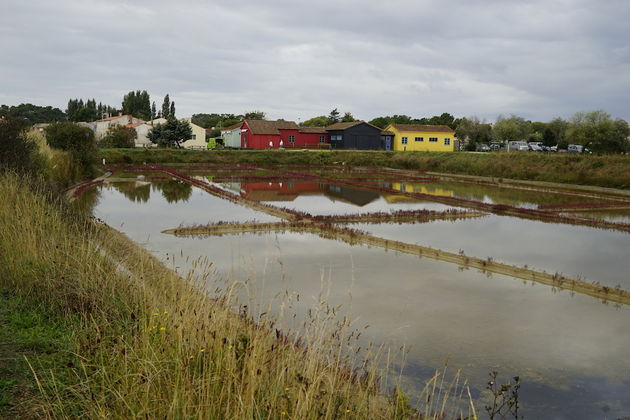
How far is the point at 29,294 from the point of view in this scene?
6934 millimetres

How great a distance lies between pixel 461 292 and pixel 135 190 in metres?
21.9

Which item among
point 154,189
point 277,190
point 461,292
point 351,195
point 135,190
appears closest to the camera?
point 461,292

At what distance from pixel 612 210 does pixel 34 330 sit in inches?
918

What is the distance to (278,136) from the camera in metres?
62.6

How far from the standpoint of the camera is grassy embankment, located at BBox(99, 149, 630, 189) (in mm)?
32000

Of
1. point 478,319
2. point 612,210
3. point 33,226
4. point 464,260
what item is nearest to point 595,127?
point 612,210

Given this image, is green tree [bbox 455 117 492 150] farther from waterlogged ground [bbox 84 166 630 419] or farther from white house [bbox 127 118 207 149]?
waterlogged ground [bbox 84 166 630 419]

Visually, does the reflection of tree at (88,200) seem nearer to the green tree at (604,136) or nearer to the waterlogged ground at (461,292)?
the waterlogged ground at (461,292)

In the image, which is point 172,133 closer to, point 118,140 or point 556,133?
point 118,140

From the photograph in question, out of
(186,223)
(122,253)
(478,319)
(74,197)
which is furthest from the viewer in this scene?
(74,197)

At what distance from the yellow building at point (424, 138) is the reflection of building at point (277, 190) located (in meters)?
31.9

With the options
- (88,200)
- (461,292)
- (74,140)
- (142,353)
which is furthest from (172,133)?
(142,353)

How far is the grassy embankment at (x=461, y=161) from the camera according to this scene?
3200cm

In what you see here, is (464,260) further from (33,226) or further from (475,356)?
(33,226)
